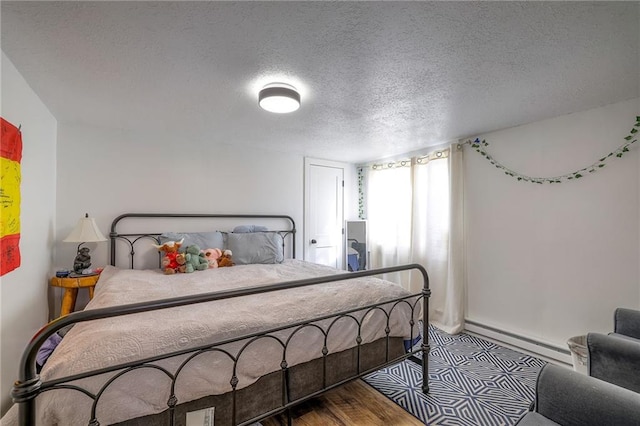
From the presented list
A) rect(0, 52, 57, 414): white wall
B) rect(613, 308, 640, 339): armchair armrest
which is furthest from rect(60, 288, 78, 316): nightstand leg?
rect(613, 308, 640, 339): armchair armrest

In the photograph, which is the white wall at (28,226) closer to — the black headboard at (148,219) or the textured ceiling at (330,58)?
the textured ceiling at (330,58)

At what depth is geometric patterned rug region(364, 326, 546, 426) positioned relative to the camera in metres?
1.84

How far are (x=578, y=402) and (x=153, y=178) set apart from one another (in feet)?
12.5

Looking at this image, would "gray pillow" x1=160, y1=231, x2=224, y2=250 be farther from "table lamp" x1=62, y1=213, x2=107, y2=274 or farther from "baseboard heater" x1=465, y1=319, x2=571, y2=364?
"baseboard heater" x1=465, y1=319, x2=571, y2=364

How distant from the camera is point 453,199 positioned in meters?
3.28

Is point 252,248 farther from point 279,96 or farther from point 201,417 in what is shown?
point 201,417

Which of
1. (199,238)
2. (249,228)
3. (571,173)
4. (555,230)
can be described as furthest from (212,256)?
(571,173)

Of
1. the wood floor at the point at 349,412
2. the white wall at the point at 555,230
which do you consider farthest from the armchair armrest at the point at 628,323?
the wood floor at the point at 349,412

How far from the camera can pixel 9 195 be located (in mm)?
1622

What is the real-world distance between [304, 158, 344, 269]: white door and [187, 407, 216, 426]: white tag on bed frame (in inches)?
119

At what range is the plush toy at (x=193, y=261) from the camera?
2.74m

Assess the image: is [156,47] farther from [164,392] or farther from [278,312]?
[164,392]

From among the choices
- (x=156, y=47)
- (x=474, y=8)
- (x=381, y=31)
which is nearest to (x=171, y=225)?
(x=156, y=47)

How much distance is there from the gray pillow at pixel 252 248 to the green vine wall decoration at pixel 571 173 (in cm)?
268
